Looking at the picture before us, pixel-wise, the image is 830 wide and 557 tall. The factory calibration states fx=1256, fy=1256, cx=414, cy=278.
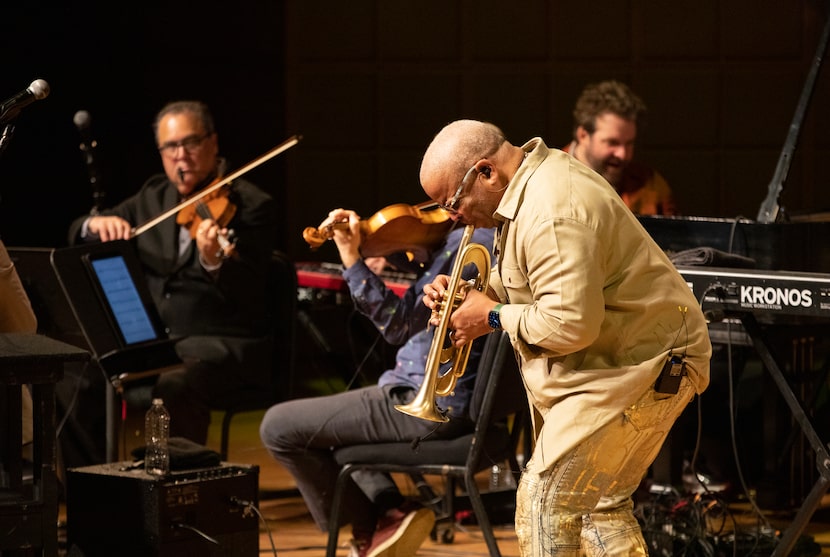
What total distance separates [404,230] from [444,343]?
2.92ft

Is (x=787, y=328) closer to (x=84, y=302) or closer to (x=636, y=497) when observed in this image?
(x=636, y=497)

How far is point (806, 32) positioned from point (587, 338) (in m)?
5.93

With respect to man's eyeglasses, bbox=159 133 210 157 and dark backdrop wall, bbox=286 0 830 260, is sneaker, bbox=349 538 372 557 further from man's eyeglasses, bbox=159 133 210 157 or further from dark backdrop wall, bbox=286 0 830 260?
dark backdrop wall, bbox=286 0 830 260

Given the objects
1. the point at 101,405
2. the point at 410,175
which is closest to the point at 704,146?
the point at 410,175

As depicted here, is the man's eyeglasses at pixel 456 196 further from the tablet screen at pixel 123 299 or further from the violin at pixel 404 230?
the tablet screen at pixel 123 299

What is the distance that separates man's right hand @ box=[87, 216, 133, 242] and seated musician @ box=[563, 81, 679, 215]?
1.85 meters

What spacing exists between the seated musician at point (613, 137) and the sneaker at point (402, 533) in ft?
6.66

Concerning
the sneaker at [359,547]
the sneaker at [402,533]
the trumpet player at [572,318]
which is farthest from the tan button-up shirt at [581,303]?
the sneaker at [359,547]

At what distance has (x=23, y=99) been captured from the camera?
2.94 meters

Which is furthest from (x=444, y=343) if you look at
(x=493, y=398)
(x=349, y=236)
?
(x=349, y=236)

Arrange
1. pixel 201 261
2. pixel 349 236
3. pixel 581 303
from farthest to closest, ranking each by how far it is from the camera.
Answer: pixel 201 261
pixel 349 236
pixel 581 303

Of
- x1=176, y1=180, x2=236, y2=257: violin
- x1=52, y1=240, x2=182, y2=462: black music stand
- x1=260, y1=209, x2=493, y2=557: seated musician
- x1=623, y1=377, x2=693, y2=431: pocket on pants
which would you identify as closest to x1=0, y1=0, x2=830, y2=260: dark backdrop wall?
x1=176, y1=180, x2=236, y2=257: violin

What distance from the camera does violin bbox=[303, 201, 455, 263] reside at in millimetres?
3656

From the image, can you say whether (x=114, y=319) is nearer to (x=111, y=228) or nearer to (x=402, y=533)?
(x=111, y=228)
